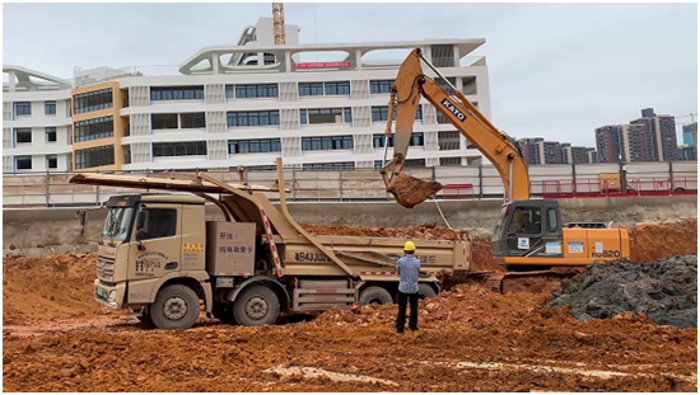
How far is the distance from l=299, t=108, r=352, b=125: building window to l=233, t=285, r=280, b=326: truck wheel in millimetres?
41858

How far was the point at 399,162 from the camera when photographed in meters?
15.6

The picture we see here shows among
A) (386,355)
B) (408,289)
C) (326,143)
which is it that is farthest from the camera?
(326,143)

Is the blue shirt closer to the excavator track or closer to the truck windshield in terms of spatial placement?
the truck windshield

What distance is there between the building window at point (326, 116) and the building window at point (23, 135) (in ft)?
86.5

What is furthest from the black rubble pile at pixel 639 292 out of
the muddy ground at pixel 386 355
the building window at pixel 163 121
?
the building window at pixel 163 121

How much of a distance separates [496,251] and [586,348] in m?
7.36

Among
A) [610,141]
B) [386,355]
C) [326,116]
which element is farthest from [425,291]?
[610,141]

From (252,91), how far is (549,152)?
58717 millimetres

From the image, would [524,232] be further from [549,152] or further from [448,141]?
[549,152]

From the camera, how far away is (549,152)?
9738 centimetres

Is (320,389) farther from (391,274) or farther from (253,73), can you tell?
(253,73)

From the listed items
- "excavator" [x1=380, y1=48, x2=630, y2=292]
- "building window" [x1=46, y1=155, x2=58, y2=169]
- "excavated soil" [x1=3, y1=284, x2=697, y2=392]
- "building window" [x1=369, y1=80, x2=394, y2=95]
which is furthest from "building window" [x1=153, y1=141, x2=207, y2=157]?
"excavated soil" [x1=3, y1=284, x2=697, y2=392]

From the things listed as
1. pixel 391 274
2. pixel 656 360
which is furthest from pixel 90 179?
pixel 656 360

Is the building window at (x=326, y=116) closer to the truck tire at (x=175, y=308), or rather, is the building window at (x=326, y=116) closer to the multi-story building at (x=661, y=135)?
the truck tire at (x=175, y=308)
